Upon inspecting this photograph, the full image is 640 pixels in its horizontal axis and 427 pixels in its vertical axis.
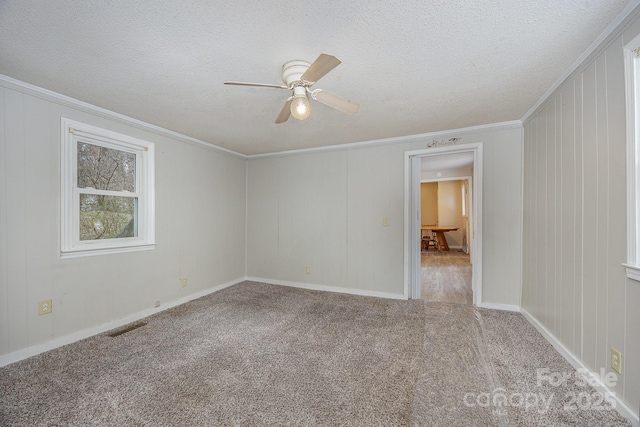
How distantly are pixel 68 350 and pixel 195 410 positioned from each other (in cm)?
157

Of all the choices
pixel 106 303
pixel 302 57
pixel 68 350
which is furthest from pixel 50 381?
pixel 302 57

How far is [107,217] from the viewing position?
2852 millimetres

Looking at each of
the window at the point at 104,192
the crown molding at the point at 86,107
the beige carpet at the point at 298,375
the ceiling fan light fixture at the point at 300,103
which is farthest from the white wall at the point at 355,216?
the ceiling fan light fixture at the point at 300,103

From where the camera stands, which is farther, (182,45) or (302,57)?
(302,57)

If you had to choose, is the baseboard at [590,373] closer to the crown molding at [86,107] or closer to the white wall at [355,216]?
the white wall at [355,216]

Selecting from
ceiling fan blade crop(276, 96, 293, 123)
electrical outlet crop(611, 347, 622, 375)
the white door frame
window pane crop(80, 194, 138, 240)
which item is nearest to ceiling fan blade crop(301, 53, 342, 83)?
ceiling fan blade crop(276, 96, 293, 123)

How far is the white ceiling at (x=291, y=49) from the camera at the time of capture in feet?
4.56

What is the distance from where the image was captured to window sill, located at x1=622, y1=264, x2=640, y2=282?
1375 mm

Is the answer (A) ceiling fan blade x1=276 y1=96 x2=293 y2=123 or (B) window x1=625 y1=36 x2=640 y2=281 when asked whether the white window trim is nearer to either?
(B) window x1=625 y1=36 x2=640 y2=281

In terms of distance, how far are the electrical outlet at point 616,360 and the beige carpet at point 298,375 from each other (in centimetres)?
26

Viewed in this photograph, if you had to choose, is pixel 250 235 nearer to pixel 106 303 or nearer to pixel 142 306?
pixel 142 306

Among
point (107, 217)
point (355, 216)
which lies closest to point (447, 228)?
point (355, 216)

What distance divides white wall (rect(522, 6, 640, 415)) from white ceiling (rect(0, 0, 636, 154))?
0.24 metres

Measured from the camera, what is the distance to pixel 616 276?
1550mm
